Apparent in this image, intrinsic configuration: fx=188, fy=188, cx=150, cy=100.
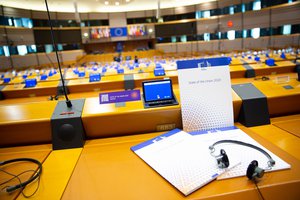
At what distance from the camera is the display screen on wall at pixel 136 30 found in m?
12.6

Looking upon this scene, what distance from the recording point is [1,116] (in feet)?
3.68

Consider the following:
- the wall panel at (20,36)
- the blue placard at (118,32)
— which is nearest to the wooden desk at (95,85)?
the wall panel at (20,36)

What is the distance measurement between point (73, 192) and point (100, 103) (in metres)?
0.58

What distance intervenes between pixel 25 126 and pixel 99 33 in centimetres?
1253

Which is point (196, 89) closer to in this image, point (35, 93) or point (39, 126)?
point (39, 126)

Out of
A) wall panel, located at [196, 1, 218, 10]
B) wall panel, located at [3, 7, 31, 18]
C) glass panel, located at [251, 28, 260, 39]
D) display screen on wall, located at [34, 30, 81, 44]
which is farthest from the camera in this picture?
wall panel, located at [196, 1, 218, 10]

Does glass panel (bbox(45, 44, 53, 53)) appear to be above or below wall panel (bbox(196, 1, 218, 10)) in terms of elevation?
below

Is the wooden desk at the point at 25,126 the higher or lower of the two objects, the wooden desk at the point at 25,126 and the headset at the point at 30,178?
the higher

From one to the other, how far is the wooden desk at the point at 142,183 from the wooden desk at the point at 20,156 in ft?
0.69

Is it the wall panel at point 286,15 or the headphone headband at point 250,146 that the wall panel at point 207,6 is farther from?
the headphone headband at point 250,146

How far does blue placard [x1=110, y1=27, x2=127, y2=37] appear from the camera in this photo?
41.7 ft

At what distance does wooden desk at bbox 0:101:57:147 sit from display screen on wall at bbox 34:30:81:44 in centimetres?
1059

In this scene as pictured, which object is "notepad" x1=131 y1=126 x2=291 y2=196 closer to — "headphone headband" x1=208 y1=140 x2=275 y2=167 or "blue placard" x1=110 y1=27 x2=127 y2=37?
"headphone headband" x1=208 y1=140 x2=275 y2=167

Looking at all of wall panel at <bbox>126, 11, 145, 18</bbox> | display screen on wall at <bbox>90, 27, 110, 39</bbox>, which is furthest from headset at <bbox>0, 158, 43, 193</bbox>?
wall panel at <bbox>126, 11, 145, 18</bbox>
